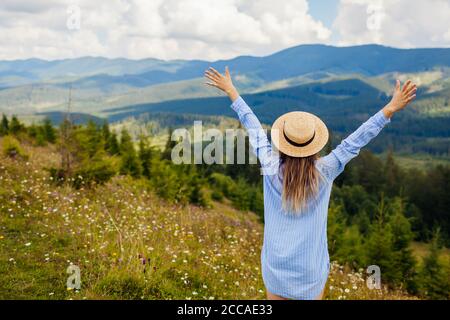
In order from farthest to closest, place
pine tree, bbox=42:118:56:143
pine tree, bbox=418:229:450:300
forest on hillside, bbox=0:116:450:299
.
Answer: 1. pine tree, bbox=42:118:56:143
2. pine tree, bbox=418:229:450:300
3. forest on hillside, bbox=0:116:450:299

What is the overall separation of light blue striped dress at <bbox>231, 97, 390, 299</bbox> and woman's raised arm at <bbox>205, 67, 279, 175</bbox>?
1cm

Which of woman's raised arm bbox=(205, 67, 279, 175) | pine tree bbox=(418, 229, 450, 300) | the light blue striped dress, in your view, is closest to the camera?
the light blue striped dress

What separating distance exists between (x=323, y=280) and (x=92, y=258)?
4930mm

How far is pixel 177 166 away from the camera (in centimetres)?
3188

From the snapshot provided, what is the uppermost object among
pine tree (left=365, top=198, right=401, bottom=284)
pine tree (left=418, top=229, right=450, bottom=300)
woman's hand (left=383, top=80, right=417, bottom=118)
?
woman's hand (left=383, top=80, right=417, bottom=118)

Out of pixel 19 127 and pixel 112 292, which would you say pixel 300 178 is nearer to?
pixel 112 292

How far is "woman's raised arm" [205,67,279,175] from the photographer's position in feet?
13.1

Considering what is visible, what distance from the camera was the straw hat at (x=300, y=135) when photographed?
3.69 m

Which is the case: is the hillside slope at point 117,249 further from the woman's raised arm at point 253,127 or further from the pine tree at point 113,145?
the pine tree at point 113,145

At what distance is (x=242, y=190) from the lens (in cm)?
4753

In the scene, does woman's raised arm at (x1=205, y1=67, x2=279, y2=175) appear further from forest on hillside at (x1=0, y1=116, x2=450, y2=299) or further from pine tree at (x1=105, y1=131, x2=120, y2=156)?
pine tree at (x1=105, y1=131, x2=120, y2=156)

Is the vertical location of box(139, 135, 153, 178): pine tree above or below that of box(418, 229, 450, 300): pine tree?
above

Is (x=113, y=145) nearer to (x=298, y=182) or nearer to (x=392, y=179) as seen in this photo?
(x=298, y=182)

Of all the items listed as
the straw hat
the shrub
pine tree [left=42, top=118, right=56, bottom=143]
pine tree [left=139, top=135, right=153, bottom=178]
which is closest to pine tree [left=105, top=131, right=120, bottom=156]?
pine tree [left=42, top=118, right=56, bottom=143]
